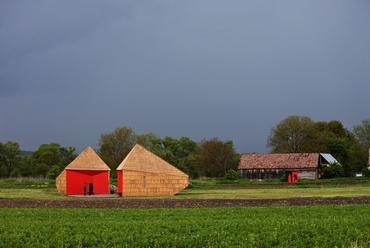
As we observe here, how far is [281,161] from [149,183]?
4801 cm

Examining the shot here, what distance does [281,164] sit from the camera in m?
96.1

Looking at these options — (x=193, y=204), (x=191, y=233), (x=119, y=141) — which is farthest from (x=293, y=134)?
(x=191, y=233)

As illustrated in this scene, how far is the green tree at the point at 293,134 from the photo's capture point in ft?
400

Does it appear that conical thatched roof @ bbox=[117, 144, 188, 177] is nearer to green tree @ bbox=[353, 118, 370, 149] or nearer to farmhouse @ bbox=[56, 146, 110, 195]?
farmhouse @ bbox=[56, 146, 110, 195]

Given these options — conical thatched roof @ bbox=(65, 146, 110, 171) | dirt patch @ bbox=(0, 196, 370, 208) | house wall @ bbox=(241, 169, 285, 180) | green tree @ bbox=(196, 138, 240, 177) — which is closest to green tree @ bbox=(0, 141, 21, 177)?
green tree @ bbox=(196, 138, 240, 177)

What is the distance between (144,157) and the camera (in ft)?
178

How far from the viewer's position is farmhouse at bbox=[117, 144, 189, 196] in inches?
2073

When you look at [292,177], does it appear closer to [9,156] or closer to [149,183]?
[149,183]

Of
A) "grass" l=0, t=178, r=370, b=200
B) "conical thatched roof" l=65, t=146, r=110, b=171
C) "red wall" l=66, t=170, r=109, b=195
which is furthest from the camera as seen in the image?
"conical thatched roof" l=65, t=146, r=110, b=171

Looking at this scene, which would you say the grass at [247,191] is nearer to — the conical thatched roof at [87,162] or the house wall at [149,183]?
the house wall at [149,183]

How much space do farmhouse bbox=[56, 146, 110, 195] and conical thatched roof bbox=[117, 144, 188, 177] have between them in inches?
211

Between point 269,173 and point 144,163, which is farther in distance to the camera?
point 269,173

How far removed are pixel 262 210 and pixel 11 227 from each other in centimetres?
1297

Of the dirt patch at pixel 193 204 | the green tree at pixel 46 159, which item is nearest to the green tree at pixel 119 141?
the green tree at pixel 46 159
